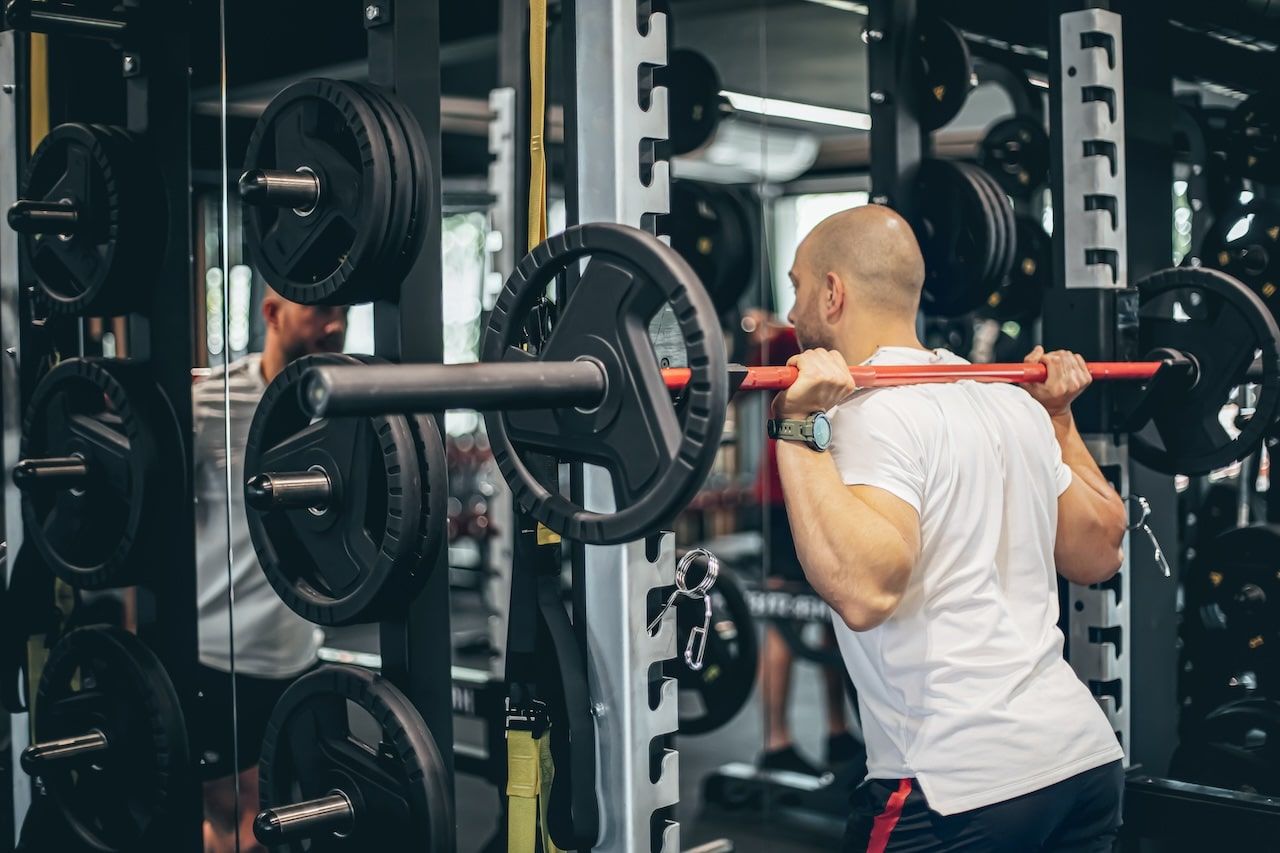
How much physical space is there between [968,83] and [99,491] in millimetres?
2000

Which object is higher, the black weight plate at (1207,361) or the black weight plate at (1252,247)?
the black weight plate at (1252,247)

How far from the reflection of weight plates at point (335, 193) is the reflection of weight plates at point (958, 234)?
1.44 metres

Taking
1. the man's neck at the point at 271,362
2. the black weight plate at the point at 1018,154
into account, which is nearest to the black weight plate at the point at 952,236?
the black weight plate at the point at 1018,154

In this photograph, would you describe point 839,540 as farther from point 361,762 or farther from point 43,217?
point 43,217

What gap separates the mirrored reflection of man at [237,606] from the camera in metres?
2.30

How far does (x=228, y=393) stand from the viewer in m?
2.30

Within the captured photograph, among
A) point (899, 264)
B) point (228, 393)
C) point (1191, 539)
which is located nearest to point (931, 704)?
point (899, 264)

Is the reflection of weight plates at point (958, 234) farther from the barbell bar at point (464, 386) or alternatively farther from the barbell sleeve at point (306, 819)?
the barbell sleeve at point (306, 819)

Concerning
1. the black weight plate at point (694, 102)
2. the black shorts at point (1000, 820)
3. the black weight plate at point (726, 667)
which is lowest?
the black weight plate at point (726, 667)

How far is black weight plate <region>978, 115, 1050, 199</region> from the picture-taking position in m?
3.42

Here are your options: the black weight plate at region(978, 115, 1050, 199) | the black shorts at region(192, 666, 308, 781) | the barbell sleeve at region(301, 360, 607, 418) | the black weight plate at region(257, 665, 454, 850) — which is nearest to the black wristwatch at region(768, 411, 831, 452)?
the barbell sleeve at region(301, 360, 607, 418)

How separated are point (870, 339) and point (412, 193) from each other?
31.3 inches

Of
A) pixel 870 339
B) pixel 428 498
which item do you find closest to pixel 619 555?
pixel 428 498

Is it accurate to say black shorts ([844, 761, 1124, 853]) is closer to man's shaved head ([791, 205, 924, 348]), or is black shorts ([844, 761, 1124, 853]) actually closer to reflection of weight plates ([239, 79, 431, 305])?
man's shaved head ([791, 205, 924, 348])
